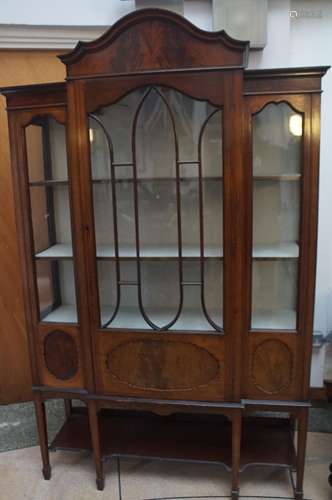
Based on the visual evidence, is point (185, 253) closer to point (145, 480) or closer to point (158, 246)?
point (158, 246)

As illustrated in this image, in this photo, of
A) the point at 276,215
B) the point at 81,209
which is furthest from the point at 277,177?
the point at 81,209

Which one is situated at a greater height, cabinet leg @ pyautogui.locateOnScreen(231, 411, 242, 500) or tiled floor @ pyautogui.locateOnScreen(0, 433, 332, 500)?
cabinet leg @ pyautogui.locateOnScreen(231, 411, 242, 500)

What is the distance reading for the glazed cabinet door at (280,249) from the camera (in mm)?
1631

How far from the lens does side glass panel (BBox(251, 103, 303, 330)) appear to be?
1.66 m

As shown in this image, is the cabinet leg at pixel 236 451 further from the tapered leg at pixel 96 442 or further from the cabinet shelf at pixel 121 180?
the cabinet shelf at pixel 121 180

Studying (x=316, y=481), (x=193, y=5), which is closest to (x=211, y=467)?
(x=316, y=481)

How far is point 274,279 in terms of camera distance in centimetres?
181

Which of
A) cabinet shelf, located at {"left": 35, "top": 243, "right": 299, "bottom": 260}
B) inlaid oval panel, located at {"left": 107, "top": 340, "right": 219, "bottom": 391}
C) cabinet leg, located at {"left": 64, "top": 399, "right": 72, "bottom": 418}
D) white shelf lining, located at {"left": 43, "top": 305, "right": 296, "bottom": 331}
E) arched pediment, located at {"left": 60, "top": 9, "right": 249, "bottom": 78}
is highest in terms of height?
arched pediment, located at {"left": 60, "top": 9, "right": 249, "bottom": 78}

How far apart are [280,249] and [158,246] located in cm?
52

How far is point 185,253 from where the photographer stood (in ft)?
5.78

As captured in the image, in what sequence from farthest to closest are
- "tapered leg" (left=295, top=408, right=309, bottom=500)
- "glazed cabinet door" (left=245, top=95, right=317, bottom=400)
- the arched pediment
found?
"tapered leg" (left=295, top=408, right=309, bottom=500) < "glazed cabinet door" (left=245, top=95, right=317, bottom=400) < the arched pediment

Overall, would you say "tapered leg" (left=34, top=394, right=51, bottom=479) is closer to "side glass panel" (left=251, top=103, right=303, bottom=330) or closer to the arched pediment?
"side glass panel" (left=251, top=103, right=303, bottom=330)

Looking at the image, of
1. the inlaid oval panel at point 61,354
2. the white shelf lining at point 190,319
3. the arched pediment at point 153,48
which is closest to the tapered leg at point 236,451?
the white shelf lining at point 190,319

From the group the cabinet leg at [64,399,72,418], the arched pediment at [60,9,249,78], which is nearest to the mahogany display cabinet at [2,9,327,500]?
the arched pediment at [60,9,249,78]
